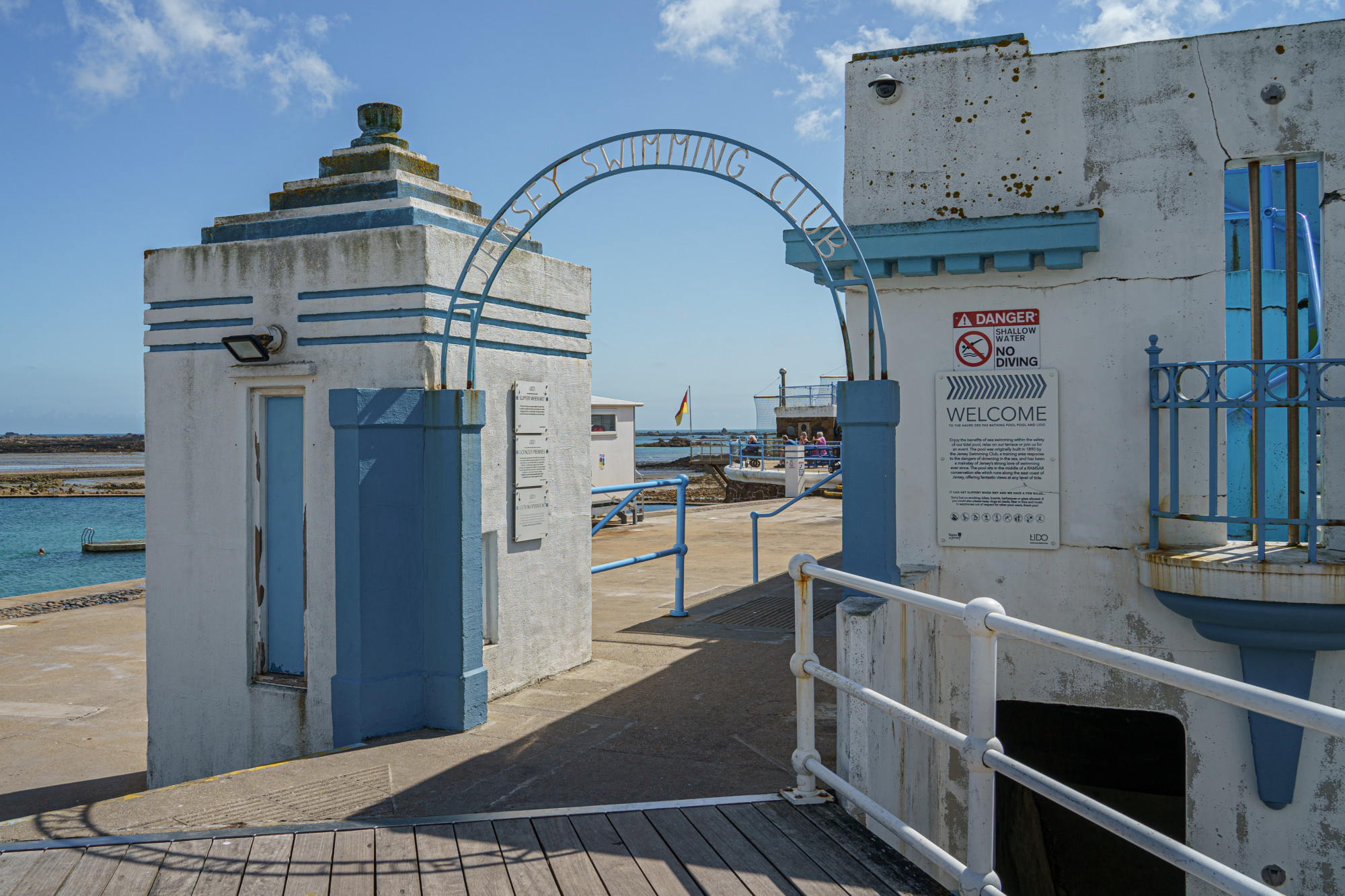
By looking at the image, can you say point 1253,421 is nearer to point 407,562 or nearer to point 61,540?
point 407,562

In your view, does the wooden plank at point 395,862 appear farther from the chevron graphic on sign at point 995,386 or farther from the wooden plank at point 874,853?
the chevron graphic on sign at point 995,386

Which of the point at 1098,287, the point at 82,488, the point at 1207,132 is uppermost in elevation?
the point at 1207,132

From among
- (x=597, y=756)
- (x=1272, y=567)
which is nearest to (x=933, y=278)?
(x=1272, y=567)

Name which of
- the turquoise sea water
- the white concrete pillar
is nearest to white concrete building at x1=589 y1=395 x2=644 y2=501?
the white concrete pillar

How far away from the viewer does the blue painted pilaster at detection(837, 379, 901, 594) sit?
509 cm

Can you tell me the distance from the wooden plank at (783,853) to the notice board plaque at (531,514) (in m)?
2.69

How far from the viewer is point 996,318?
6258 millimetres

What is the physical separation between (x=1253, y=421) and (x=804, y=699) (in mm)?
3876

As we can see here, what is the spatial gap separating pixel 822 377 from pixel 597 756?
103 ft

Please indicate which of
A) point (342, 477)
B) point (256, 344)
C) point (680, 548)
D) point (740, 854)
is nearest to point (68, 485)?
point (680, 548)

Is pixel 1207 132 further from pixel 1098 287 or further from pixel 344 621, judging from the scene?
pixel 344 621

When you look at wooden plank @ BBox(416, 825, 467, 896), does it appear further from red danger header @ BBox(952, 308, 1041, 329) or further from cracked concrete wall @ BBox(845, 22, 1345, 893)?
red danger header @ BBox(952, 308, 1041, 329)

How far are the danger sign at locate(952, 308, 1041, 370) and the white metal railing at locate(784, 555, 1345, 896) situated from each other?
113 inches

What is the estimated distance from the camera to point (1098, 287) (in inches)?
239
